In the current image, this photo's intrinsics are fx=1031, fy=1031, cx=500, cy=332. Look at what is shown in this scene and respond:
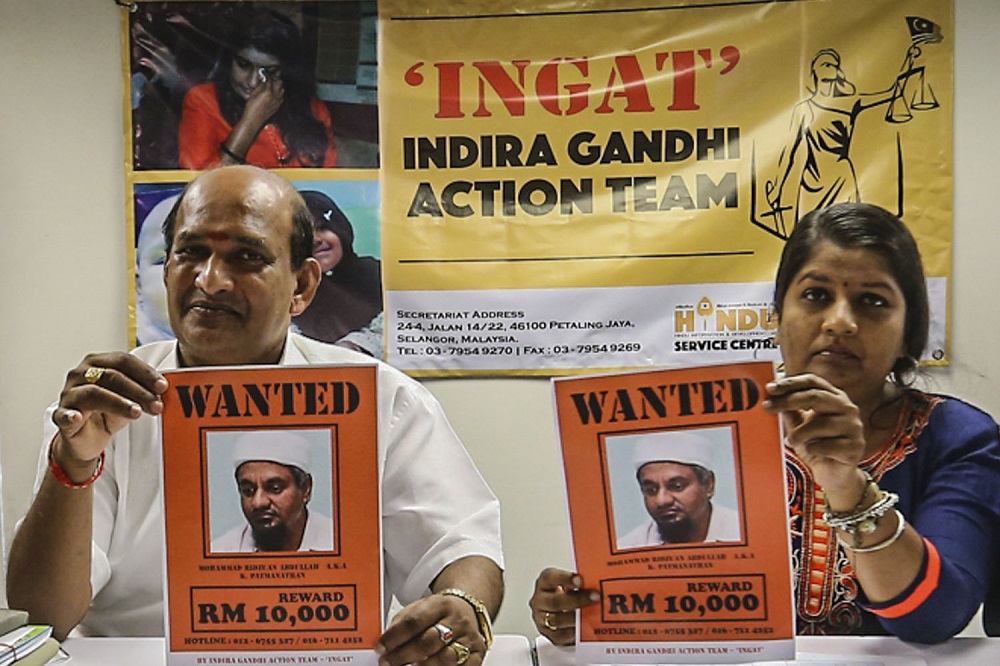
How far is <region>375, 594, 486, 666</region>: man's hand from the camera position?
3.65ft

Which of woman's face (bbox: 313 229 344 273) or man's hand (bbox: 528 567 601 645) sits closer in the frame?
man's hand (bbox: 528 567 601 645)

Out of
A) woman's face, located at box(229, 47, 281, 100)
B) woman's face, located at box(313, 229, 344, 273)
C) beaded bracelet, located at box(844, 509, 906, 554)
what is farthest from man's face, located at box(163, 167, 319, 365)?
woman's face, located at box(229, 47, 281, 100)

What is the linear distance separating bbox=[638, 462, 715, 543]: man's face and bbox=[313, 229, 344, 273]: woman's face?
1828mm

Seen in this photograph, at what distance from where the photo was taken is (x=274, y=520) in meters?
1.11

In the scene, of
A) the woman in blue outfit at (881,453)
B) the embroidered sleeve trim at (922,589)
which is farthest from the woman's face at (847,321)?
the embroidered sleeve trim at (922,589)

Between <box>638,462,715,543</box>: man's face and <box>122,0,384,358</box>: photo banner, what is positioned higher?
<box>122,0,384,358</box>: photo banner

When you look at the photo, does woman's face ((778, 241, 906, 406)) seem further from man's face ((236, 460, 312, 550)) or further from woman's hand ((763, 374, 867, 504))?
man's face ((236, 460, 312, 550))

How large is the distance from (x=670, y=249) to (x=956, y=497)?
1470 millimetres

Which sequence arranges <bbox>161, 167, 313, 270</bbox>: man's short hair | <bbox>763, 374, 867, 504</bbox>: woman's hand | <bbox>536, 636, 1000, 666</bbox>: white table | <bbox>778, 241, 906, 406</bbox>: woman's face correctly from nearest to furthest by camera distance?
<bbox>763, 374, 867, 504</bbox>: woman's hand → <bbox>536, 636, 1000, 666</bbox>: white table → <bbox>778, 241, 906, 406</bbox>: woman's face → <bbox>161, 167, 313, 270</bbox>: man's short hair

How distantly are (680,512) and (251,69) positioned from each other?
7.01 feet

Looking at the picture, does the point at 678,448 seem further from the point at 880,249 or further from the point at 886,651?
the point at 880,249

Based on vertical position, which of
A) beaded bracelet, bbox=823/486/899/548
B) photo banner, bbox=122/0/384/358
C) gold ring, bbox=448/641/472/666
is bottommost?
gold ring, bbox=448/641/472/666

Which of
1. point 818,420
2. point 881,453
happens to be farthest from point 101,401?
point 881,453

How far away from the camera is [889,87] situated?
2.73 metres
